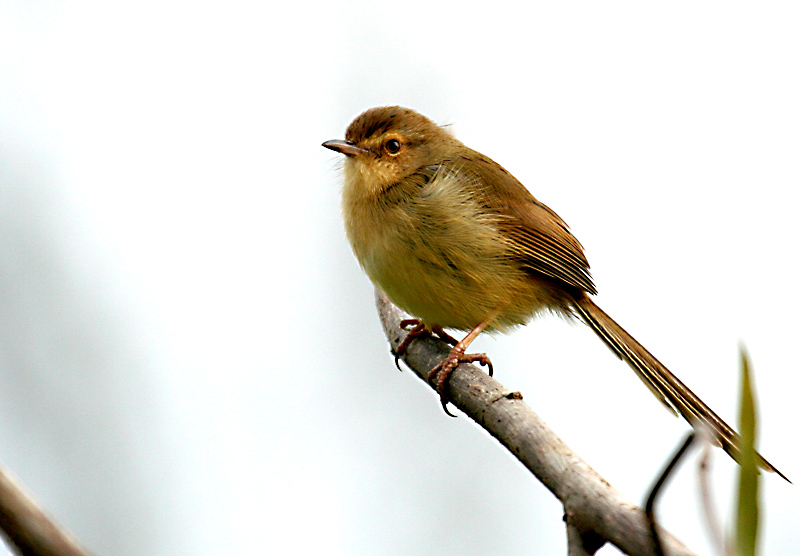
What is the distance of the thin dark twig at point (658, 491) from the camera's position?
0.88m

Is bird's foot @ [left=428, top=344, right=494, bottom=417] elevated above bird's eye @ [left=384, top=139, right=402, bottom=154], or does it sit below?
below

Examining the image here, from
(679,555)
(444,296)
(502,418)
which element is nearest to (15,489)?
(679,555)

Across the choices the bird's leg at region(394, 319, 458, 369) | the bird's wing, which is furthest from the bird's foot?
the bird's wing

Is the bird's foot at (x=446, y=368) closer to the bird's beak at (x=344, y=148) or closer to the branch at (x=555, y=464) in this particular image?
the branch at (x=555, y=464)

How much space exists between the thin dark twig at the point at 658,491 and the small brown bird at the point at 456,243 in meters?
2.68

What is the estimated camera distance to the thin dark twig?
876 mm

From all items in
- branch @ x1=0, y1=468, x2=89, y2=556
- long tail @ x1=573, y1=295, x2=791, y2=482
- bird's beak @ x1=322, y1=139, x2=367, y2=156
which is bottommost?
long tail @ x1=573, y1=295, x2=791, y2=482

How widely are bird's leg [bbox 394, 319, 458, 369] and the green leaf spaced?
354cm

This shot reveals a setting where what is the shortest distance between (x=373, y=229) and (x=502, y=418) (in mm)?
1593

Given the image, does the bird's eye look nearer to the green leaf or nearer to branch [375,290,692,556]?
branch [375,290,692,556]

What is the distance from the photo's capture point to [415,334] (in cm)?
436

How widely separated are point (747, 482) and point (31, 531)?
2.64 feet

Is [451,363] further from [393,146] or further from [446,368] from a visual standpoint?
[393,146]

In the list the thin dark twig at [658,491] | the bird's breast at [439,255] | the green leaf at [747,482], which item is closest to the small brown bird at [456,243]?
the bird's breast at [439,255]
